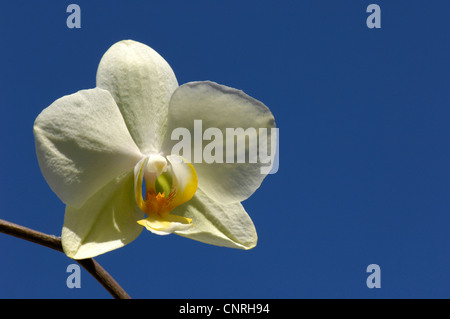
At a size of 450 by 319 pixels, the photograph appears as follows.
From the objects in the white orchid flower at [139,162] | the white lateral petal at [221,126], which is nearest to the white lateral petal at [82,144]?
the white orchid flower at [139,162]

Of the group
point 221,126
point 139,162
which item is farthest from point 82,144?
point 221,126

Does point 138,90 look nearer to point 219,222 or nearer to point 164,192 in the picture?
point 164,192

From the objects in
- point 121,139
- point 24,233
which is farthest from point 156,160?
point 24,233

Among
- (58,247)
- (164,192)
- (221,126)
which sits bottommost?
(58,247)

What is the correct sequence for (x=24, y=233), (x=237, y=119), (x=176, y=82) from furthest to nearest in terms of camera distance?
(x=176, y=82) < (x=237, y=119) < (x=24, y=233)

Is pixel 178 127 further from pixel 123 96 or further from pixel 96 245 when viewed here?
pixel 96 245

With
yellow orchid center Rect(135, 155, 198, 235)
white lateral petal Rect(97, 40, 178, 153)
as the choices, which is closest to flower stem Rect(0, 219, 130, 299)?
yellow orchid center Rect(135, 155, 198, 235)
